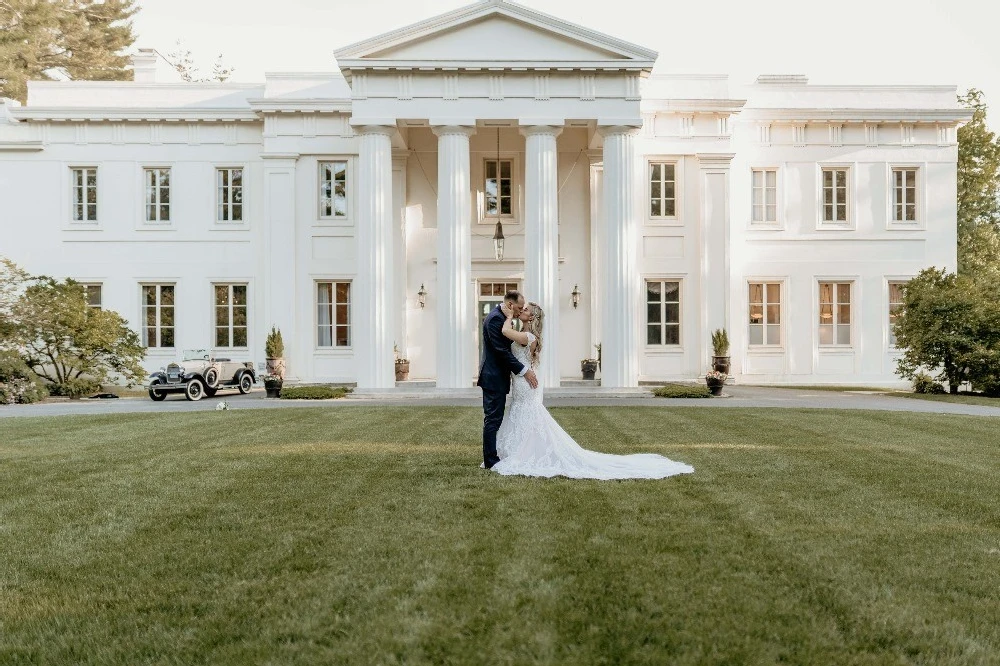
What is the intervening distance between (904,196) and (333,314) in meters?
Answer: 19.3

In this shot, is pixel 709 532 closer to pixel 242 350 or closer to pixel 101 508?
pixel 101 508

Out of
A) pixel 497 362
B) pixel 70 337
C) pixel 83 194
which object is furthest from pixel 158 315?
pixel 497 362

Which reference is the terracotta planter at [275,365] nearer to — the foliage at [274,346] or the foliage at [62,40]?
the foliage at [274,346]

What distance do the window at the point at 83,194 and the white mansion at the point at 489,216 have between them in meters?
0.08

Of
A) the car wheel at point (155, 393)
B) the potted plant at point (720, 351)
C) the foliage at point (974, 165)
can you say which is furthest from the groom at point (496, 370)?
the foliage at point (974, 165)

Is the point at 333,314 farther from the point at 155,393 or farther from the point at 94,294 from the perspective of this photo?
the point at 94,294

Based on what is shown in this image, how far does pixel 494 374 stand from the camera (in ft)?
29.9

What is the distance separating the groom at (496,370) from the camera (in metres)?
8.98

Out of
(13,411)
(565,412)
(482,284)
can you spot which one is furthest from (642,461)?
(482,284)

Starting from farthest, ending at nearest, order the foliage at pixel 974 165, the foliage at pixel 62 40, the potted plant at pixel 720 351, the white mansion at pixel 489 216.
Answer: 1. the foliage at pixel 62 40
2. the foliage at pixel 974 165
3. the white mansion at pixel 489 216
4. the potted plant at pixel 720 351

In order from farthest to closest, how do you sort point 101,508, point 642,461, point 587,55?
1. point 587,55
2. point 642,461
3. point 101,508

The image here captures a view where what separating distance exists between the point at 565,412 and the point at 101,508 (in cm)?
1046

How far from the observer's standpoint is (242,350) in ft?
88.8

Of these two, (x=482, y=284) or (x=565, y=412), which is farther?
(x=482, y=284)
